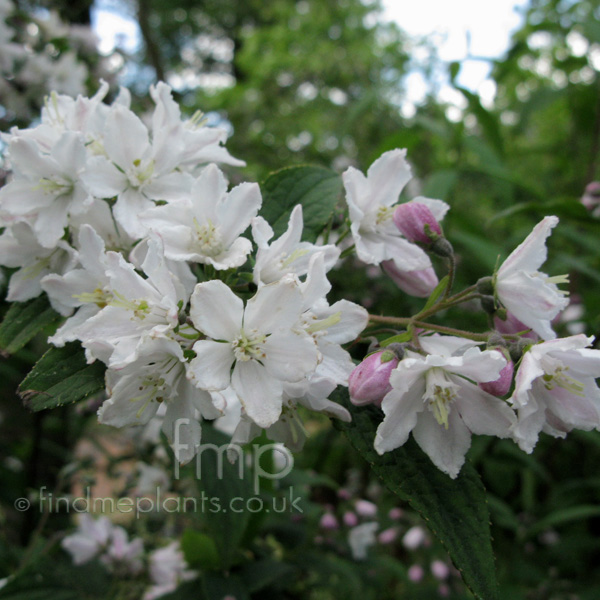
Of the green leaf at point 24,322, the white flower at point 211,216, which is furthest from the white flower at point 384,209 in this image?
the green leaf at point 24,322

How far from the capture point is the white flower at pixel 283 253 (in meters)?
0.98

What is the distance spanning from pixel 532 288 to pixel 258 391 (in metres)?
0.52

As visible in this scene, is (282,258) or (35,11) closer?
(282,258)

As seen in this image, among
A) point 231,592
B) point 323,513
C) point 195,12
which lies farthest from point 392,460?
point 195,12

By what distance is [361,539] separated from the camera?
228 cm

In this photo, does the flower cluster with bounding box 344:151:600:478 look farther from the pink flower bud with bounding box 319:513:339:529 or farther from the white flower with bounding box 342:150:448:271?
the pink flower bud with bounding box 319:513:339:529

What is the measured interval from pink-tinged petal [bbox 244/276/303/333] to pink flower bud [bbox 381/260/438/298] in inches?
14.6

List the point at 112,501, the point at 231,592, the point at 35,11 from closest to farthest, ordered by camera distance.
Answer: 1. the point at 231,592
2. the point at 112,501
3. the point at 35,11

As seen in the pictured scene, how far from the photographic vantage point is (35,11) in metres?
3.28

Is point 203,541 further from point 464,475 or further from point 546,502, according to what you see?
point 546,502

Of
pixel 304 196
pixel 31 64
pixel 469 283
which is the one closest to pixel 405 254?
pixel 304 196

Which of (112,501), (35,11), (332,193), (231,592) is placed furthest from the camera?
(35,11)

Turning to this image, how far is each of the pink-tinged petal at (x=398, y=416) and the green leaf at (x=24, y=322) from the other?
27.4 inches

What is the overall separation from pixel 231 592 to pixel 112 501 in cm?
93
